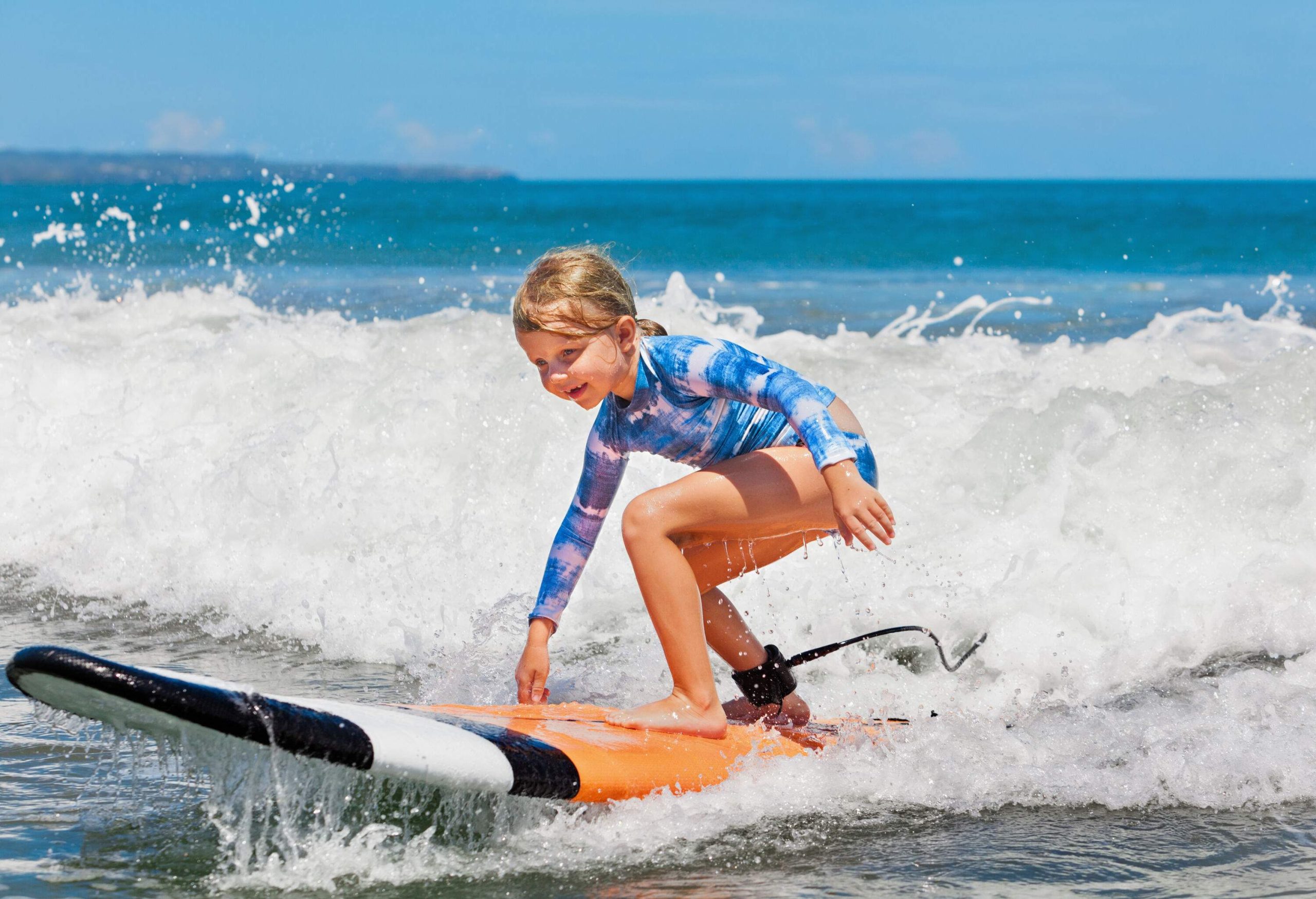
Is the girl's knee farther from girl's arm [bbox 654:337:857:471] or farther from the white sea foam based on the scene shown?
the white sea foam

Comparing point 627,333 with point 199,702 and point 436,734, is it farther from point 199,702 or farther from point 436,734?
point 199,702

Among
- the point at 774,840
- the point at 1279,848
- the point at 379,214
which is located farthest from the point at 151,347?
the point at 379,214

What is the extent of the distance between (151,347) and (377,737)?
619cm

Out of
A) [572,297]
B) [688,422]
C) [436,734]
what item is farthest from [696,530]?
[436,734]

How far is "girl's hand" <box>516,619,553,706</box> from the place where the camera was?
135 inches

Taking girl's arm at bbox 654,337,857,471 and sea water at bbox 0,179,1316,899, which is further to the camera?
girl's arm at bbox 654,337,857,471

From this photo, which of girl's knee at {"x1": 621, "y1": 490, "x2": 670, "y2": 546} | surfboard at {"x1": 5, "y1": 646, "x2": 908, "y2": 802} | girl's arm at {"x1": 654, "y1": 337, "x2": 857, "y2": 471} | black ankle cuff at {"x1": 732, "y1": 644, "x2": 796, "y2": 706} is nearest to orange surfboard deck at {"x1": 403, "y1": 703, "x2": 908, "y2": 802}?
surfboard at {"x1": 5, "y1": 646, "x2": 908, "y2": 802}

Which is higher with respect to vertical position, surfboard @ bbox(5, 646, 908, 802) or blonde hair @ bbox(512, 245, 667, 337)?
blonde hair @ bbox(512, 245, 667, 337)

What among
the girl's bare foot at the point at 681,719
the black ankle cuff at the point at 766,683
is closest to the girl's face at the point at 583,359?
the girl's bare foot at the point at 681,719

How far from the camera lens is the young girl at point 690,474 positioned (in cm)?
313

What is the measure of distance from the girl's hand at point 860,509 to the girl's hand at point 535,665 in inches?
35.3

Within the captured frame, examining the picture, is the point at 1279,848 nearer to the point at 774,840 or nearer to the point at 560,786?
the point at 774,840

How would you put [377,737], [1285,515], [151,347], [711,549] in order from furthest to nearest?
[151,347] → [1285,515] → [711,549] → [377,737]

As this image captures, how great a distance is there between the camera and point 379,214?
127ft
